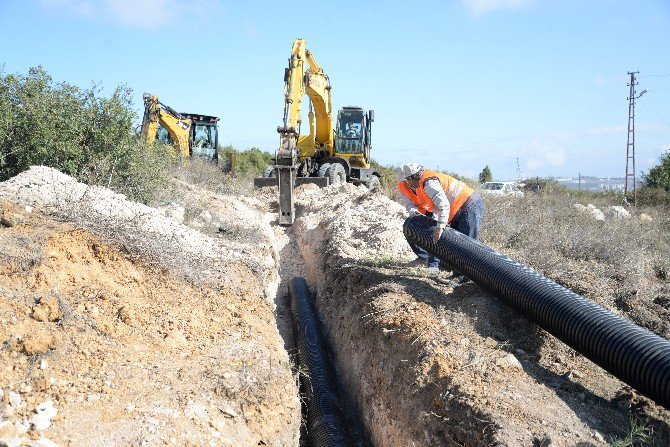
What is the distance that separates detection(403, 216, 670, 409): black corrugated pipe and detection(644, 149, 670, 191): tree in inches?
856

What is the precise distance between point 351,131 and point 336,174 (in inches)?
A: 65.4

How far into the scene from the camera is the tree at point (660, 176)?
23703mm

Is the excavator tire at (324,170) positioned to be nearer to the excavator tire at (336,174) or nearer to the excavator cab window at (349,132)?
the excavator tire at (336,174)

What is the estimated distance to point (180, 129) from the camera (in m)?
17.0

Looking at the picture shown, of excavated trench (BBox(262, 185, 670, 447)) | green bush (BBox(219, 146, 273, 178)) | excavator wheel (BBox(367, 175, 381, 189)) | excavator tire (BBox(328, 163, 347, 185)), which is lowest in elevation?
excavated trench (BBox(262, 185, 670, 447))

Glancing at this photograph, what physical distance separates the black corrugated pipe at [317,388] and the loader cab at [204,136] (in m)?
14.1

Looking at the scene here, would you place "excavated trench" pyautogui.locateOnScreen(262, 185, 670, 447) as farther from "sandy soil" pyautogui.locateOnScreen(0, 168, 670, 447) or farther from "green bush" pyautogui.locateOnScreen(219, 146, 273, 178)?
"green bush" pyautogui.locateOnScreen(219, 146, 273, 178)

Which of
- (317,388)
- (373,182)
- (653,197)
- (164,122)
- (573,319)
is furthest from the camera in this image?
(653,197)

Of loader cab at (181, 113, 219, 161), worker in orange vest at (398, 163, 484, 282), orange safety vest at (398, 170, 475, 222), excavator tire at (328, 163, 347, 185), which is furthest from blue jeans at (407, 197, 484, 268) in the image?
loader cab at (181, 113, 219, 161)

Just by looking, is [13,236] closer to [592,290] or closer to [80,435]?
[80,435]

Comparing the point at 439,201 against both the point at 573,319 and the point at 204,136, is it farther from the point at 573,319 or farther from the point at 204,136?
the point at 204,136

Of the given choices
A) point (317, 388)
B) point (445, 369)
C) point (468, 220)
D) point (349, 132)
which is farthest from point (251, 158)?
point (445, 369)

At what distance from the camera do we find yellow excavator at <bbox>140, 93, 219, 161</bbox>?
50.2 ft

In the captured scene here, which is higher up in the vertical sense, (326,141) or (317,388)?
(326,141)
